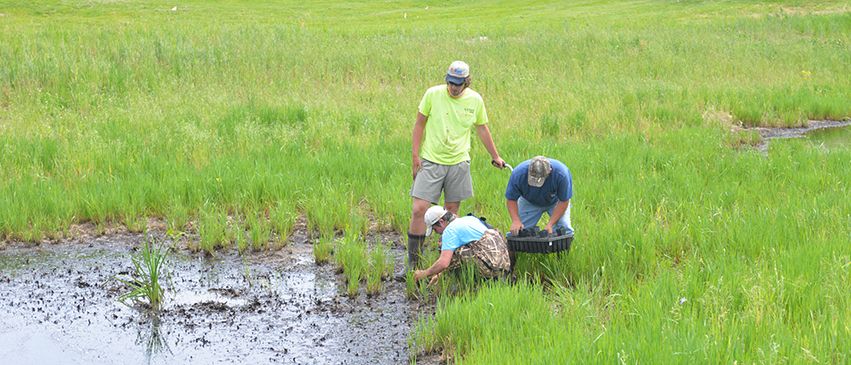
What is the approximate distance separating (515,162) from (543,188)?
3.42m

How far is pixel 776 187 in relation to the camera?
7496mm

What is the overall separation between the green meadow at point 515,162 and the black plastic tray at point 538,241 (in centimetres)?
31

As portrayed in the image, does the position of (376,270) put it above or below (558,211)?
below

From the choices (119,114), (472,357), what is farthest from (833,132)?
(119,114)

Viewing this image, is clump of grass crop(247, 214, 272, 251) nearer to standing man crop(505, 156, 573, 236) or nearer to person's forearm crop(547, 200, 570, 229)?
standing man crop(505, 156, 573, 236)

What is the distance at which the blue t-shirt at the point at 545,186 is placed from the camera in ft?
17.7

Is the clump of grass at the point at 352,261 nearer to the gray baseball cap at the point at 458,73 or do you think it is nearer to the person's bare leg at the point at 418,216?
the person's bare leg at the point at 418,216

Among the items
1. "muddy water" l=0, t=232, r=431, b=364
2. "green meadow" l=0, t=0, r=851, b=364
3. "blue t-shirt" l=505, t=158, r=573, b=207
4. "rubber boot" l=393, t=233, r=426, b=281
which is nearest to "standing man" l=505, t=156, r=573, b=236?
"blue t-shirt" l=505, t=158, r=573, b=207

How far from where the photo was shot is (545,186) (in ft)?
18.1

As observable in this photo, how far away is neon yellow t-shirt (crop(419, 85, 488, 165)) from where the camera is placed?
5.71 metres

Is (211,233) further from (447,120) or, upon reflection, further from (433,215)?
(447,120)

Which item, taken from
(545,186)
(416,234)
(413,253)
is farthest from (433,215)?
(545,186)

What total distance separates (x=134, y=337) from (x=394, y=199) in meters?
3.48

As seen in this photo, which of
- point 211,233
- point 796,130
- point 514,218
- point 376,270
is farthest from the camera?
point 796,130
